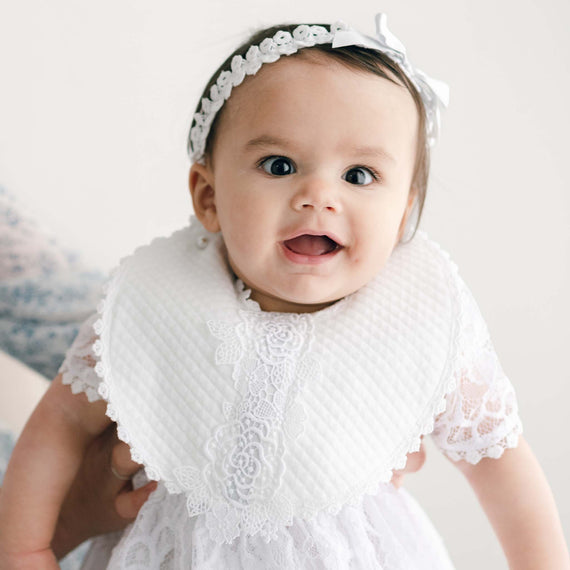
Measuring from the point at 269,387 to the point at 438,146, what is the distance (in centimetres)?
99

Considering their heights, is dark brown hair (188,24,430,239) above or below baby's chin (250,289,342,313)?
above

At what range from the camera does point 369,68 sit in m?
0.88

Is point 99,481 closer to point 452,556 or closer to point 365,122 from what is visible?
point 365,122

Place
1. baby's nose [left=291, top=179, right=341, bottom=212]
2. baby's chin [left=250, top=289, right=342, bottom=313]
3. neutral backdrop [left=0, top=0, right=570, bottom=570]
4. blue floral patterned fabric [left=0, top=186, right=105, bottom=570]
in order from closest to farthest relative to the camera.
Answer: baby's nose [left=291, top=179, right=341, bottom=212], baby's chin [left=250, top=289, right=342, bottom=313], blue floral patterned fabric [left=0, top=186, right=105, bottom=570], neutral backdrop [left=0, top=0, right=570, bottom=570]

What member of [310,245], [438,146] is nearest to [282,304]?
[310,245]

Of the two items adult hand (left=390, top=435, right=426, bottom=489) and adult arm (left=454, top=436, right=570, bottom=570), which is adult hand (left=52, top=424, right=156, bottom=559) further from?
adult arm (left=454, top=436, right=570, bottom=570)

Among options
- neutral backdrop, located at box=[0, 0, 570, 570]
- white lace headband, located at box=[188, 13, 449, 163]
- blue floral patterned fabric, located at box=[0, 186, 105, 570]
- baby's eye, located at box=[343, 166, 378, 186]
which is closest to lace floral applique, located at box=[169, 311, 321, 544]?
baby's eye, located at box=[343, 166, 378, 186]

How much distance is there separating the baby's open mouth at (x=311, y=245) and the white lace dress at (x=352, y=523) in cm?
21

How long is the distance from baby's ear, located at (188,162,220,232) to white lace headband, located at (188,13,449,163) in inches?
1.4

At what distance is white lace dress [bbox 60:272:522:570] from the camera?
859mm

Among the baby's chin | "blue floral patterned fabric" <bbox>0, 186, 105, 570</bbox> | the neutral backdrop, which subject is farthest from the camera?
the neutral backdrop

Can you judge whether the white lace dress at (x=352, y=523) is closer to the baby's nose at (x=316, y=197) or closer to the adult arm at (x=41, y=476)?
the adult arm at (x=41, y=476)

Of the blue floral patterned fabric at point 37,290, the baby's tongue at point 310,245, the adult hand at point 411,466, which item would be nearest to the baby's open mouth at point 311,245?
the baby's tongue at point 310,245

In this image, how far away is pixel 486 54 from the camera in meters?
1.58
